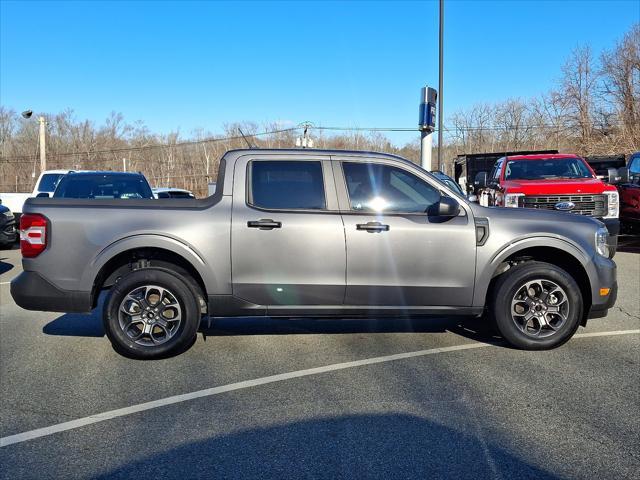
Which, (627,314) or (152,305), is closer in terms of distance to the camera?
(152,305)

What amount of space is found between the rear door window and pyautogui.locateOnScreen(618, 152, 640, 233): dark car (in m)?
9.79

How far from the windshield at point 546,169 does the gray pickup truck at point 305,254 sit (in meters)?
6.66

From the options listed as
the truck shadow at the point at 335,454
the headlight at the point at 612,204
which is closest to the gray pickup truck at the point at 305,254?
the truck shadow at the point at 335,454

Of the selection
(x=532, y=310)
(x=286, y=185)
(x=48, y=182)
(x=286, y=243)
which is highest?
(x=48, y=182)

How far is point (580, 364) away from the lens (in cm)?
498

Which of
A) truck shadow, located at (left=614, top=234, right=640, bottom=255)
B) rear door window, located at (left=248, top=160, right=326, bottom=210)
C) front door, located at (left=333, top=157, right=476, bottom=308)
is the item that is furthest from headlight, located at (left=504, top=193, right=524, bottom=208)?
rear door window, located at (left=248, top=160, right=326, bottom=210)

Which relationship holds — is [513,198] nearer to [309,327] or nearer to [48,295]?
[309,327]

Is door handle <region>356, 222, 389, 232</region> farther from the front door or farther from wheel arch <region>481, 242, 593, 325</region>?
wheel arch <region>481, 242, 593, 325</region>

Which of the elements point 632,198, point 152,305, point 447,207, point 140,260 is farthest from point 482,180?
point 152,305

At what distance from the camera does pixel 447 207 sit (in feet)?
16.6

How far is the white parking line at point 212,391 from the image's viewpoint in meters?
3.65

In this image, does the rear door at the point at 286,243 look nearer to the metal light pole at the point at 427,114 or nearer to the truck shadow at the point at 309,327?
the truck shadow at the point at 309,327

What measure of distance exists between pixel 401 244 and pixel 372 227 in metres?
0.32

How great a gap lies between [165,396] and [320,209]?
6.94 ft
